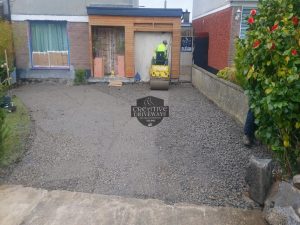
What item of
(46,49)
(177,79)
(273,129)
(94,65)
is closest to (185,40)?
(177,79)

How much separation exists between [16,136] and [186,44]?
387 inches

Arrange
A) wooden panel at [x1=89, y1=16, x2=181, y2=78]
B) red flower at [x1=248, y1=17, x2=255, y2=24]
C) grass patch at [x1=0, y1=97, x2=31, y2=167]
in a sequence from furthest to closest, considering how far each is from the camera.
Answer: wooden panel at [x1=89, y1=16, x2=181, y2=78] → grass patch at [x1=0, y1=97, x2=31, y2=167] → red flower at [x1=248, y1=17, x2=255, y2=24]

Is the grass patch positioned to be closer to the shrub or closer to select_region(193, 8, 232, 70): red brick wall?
the shrub

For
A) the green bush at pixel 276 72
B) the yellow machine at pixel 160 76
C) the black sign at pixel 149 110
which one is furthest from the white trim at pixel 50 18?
the green bush at pixel 276 72

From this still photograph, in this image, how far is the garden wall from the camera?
7.30m

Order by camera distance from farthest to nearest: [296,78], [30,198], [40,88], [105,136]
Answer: [40,88]
[105,136]
[30,198]
[296,78]

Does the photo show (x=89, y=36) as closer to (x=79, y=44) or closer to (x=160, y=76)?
(x=79, y=44)

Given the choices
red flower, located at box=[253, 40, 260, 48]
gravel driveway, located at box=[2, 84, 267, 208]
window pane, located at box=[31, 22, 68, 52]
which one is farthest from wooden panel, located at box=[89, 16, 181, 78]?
red flower, located at box=[253, 40, 260, 48]

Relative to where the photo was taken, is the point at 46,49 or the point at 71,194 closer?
the point at 71,194

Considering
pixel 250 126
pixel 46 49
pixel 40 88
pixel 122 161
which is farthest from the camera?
pixel 46 49

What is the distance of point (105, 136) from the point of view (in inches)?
262

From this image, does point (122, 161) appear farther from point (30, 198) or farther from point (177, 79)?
point (177, 79)

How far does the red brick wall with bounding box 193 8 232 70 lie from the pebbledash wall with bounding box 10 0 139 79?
417 cm

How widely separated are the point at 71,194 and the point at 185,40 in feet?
37.3
